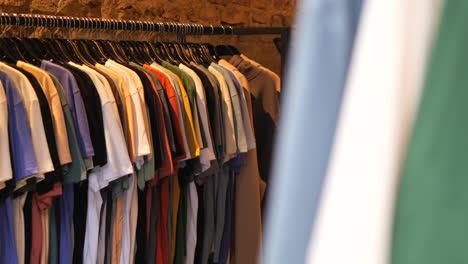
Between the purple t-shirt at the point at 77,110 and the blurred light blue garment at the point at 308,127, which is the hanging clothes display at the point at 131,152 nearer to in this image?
the purple t-shirt at the point at 77,110

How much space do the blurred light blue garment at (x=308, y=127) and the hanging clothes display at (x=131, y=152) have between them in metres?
1.10

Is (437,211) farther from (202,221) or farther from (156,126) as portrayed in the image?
(202,221)

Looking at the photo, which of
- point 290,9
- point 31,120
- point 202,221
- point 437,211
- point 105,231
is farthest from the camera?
point 290,9

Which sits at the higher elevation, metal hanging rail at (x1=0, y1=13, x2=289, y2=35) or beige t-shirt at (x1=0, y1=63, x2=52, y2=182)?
metal hanging rail at (x1=0, y1=13, x2=289, y2=35)

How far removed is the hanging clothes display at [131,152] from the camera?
1.45m

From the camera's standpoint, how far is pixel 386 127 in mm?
385

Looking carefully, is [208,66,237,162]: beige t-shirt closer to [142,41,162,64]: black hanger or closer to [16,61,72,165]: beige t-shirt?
[142,41,162,64]: black hanger

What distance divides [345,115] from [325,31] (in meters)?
0.07

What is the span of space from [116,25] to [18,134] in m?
0.61

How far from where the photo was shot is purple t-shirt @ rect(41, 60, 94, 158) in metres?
1.51

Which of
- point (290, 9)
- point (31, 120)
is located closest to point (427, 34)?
point (31, 120)

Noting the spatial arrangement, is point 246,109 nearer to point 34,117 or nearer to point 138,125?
point 138,125

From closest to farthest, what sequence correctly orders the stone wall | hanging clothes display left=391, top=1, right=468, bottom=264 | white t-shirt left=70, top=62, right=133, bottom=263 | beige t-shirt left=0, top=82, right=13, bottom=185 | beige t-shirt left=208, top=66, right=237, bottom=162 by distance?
hanging clothes display left=391, top=1, right=468, bottom=264, beige t-shirt left=0, top=82, right=13, bottom=185, white t-shirt left=70, top=62, right=133, bottom=263, beige t-shirt left=208, top=66, right=237, bottom=162, the stone wall

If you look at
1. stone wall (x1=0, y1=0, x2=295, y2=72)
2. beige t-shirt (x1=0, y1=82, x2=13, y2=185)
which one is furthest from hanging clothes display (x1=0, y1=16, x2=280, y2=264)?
stone wall (x1=0, y1=0, x2=295, y2=72)
